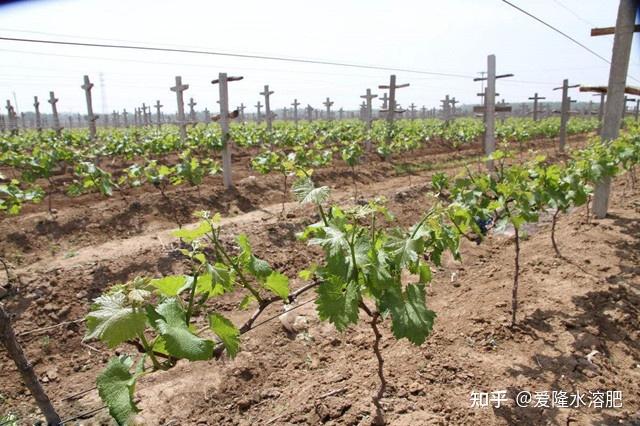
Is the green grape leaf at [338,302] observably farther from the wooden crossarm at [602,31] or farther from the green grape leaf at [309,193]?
the wooden crossarm at [602,31]

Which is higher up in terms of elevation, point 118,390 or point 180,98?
point 180,98

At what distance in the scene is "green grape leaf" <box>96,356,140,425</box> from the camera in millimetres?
1521

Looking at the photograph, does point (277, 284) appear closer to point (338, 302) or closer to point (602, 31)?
point (338, 302)

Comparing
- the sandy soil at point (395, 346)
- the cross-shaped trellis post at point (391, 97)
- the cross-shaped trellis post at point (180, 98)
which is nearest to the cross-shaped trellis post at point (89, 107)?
the cross-shaped trellis post at point (180, 98)

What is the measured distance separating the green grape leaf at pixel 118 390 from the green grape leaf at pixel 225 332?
1.08 ft

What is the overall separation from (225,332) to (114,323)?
0.42 meters

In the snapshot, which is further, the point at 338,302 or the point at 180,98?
the point at 180,98

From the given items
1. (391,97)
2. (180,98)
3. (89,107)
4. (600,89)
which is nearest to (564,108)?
(391,97)

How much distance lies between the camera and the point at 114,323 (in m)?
1.45

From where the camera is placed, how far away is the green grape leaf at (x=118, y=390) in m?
1.52

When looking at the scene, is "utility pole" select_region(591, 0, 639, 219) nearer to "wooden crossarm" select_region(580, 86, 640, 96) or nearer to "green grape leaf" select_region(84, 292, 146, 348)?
"wooden crossarm" select_region(580, 86, 640, 96)

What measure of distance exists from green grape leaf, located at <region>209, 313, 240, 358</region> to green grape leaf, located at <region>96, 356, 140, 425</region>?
0.33 metres

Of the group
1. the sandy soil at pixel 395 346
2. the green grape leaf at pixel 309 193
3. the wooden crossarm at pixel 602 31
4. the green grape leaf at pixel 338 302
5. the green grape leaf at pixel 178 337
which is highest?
the wooden crossarm at pixel 602 31

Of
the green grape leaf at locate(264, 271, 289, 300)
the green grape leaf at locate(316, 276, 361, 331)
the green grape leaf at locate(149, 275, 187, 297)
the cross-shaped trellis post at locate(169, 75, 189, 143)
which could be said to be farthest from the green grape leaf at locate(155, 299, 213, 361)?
the cross-shaped trellis post at locate(169, 75, 189, 143)
